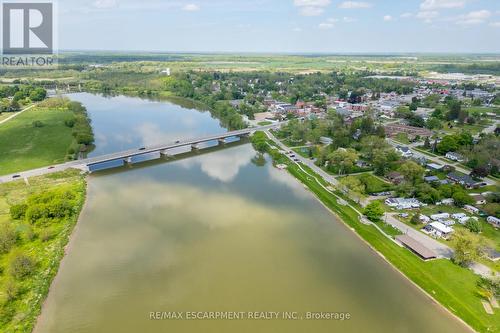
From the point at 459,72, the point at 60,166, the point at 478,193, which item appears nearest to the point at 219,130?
the point at 60,166

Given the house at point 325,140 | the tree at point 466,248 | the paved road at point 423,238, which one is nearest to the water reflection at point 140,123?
the house at point 325,140

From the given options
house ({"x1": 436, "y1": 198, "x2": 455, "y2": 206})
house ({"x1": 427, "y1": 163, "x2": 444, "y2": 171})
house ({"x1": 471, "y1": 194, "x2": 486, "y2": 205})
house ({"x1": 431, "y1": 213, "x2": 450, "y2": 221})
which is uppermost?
house ({"x1": 427, "y1": 163, "x2": 444, "y2": 171})

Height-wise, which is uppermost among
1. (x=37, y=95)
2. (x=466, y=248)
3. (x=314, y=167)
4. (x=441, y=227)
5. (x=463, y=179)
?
(x=37, y=95)

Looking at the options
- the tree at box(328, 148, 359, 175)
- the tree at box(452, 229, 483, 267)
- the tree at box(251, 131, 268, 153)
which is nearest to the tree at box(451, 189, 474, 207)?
the tree at box(452, 229, 483, 267)

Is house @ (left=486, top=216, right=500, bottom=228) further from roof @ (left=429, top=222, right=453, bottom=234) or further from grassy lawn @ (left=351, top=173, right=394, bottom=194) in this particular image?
grassy lawn @ (left=351, top=173, right=394, bottom=194)

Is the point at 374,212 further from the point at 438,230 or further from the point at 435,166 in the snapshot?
the point at 435,166

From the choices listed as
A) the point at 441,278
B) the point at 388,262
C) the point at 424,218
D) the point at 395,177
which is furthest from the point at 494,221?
the point at 388,262

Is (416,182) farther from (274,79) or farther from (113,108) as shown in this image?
(274,79)
